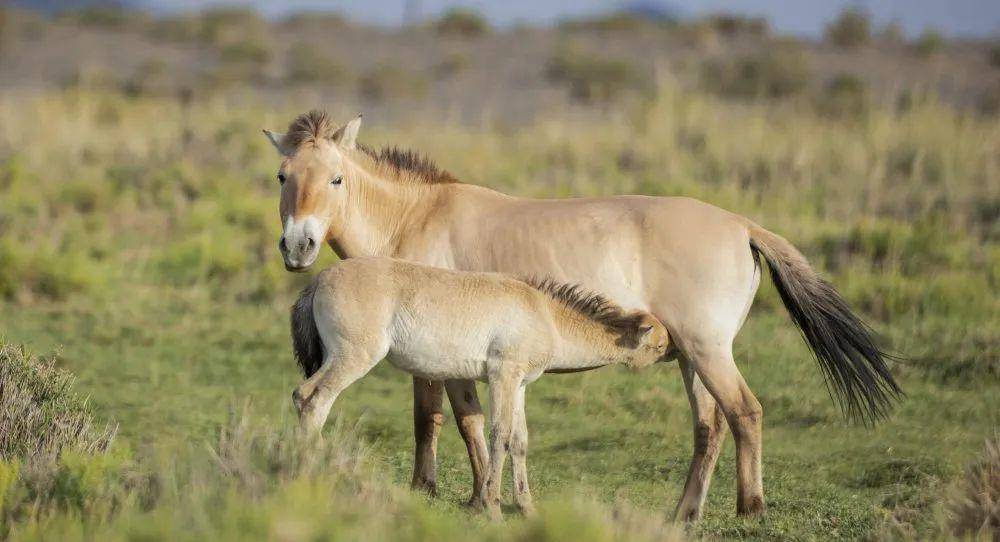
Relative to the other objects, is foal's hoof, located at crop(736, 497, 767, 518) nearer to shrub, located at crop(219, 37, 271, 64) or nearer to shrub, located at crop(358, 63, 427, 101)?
shrub, located at crop(358, 63, 427, 101)

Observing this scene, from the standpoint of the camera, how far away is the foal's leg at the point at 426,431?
7.66 metres

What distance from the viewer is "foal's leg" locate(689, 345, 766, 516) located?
6992mm

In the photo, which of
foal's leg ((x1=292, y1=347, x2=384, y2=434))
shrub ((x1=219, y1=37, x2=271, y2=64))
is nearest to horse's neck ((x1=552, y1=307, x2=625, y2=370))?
foal's leg ((x1=292, y1=347, x2=384, y2=434))

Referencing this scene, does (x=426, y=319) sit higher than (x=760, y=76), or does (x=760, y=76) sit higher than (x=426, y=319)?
(x=760, y=76)

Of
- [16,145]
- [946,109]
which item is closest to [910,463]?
[946,109]

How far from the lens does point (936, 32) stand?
101 feet

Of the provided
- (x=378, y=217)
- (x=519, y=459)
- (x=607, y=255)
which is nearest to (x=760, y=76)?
(x=378, y=217)

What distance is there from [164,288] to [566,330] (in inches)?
326

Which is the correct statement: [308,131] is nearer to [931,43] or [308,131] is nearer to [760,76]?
[760,76]

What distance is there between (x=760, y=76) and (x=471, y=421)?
68.8 ft

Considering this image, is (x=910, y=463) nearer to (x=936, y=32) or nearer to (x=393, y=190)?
(x=393, y=190)

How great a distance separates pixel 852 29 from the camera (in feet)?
105

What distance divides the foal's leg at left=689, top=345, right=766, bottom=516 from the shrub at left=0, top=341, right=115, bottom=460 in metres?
3.21

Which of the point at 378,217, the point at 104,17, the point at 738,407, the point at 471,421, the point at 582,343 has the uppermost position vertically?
the point at 104,17
